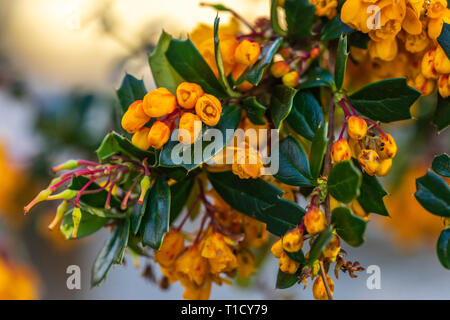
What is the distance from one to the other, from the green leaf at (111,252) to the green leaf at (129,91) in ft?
0.33

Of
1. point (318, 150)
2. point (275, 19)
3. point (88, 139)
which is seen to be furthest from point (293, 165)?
point (88, 139)

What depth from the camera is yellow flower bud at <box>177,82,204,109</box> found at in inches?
13.3

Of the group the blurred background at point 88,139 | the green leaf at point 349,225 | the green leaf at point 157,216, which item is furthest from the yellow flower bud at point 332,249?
the blurred background at point 88,139

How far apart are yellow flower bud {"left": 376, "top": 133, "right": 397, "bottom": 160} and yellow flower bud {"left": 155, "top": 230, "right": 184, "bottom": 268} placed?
0.18 metres

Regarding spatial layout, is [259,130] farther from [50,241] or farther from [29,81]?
[50,241]

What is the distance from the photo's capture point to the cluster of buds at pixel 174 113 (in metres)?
0.33

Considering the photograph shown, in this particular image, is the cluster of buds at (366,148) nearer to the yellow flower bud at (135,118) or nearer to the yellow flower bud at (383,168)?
the yellow flower bud at (383,168)

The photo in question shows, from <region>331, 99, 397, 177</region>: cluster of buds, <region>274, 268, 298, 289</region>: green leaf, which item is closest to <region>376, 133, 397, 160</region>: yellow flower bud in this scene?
<region>331, 99, 397, 177</region>: cluster of buds

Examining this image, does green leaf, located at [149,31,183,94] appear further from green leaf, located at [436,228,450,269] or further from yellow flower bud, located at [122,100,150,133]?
green leaf, located at [436,228,450,269]

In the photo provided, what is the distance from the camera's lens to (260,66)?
0.35m

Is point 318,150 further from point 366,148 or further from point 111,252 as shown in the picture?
point 111,252

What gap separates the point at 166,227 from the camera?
0.34m

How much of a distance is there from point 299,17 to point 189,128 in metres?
0.13
